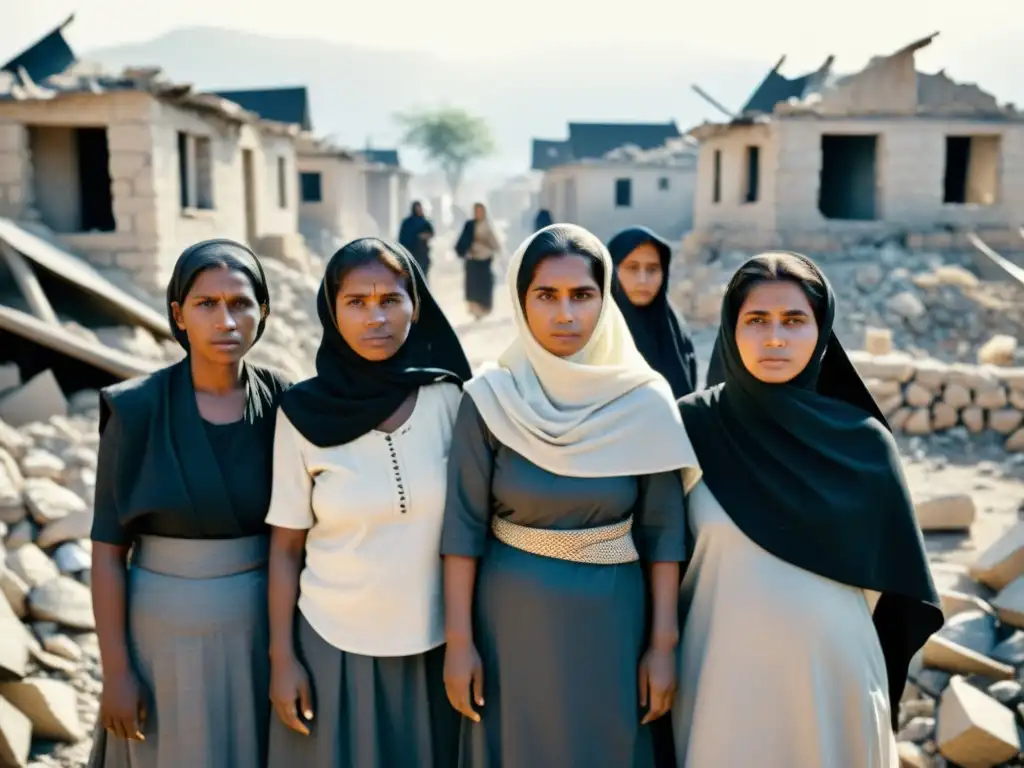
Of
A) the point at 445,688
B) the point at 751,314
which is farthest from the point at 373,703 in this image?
the point at 751,314

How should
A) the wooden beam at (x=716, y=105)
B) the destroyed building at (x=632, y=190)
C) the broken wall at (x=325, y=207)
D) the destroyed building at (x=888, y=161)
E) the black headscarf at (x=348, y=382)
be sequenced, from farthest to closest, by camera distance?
1. the destroyed building at (x=632, y=190)
2. the broken wall at (x=325, y=207)
3. the wooden beam at (x=716, y=105)
4. the destroyed building at (x=888, y=161)
5. the black headscarf at (x=348, y=382)

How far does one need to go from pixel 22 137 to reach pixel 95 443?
17.0 ft

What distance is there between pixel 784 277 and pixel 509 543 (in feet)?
2.93

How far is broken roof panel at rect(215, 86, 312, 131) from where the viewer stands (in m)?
23.8

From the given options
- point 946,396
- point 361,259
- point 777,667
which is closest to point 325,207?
point 946,396

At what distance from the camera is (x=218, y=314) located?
2.31m

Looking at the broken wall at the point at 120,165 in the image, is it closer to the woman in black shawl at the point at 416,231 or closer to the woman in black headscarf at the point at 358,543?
the woman in black shawl at the point at 416,231

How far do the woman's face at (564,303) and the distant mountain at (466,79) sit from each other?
145m

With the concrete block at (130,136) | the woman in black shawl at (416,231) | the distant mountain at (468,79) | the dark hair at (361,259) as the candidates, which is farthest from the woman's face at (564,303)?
the distant mountain at (468,79)

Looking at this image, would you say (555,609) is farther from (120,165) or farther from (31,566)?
(120,165)

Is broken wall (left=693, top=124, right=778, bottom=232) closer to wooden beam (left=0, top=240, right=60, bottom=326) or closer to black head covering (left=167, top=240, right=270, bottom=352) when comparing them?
wooden beam (left=0, top=240, right=60, bottom=326)

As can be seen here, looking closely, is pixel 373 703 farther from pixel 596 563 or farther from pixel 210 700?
pixel 596 563

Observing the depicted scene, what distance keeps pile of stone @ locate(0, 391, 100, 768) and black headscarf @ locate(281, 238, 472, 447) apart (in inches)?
82.8

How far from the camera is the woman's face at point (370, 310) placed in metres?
2.26
